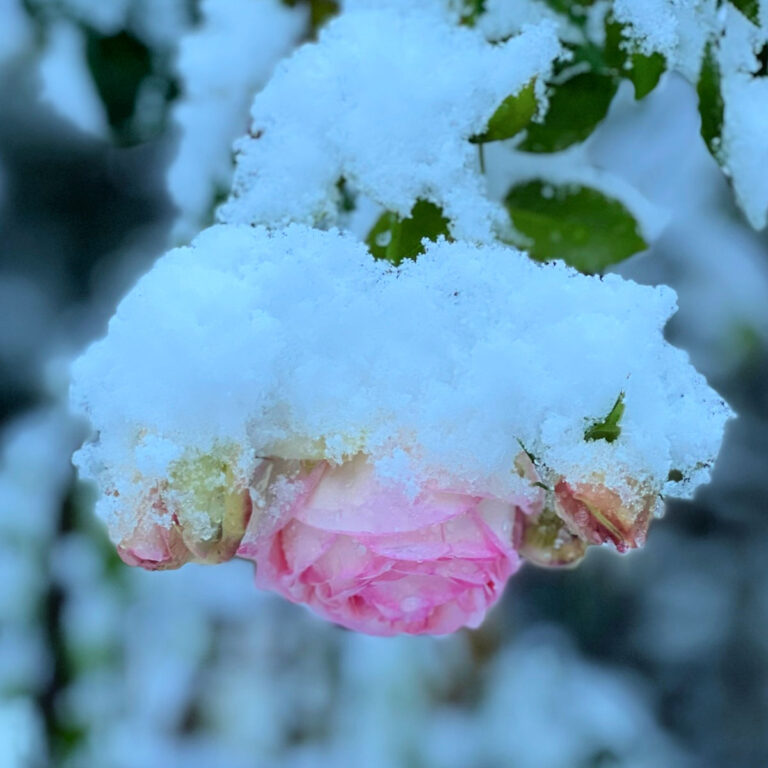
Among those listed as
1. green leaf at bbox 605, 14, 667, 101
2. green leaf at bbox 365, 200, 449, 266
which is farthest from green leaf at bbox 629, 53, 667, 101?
green leaf at bbox 365, 200, 449, 266

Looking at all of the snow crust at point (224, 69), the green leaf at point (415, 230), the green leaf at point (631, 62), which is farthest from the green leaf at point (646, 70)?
the snow crust at point (224, 69)

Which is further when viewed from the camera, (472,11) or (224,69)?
(224,69)

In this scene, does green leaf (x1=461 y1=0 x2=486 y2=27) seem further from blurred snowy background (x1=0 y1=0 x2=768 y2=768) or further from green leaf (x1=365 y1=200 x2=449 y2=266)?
blurred snowy background (x1=0 y1=0 x2=768 y2=768)

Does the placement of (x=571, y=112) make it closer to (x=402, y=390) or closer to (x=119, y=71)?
(x=402, y=390)

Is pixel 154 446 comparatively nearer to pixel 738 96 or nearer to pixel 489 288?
pixel 489 288

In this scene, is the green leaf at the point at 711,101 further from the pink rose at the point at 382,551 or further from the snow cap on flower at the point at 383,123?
the pink rose at the point at 382,551

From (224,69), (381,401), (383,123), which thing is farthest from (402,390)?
(224,69)
